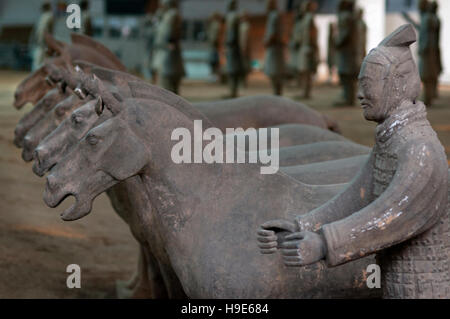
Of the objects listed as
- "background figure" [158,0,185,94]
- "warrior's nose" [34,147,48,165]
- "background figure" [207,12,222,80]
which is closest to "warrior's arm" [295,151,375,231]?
"warrior's nose" [34,147,48,165]

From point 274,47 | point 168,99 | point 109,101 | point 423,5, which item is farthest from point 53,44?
point 274,47

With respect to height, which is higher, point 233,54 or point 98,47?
point 98,47

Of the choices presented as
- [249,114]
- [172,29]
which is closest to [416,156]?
[249,114]

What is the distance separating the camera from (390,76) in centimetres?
214

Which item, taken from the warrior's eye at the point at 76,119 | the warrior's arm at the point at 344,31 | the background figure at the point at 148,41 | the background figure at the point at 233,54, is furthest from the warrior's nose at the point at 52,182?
the background figure at the point at 148,41

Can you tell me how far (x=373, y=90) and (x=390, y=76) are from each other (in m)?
0.06

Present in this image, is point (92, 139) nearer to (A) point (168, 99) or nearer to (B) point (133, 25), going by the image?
(A) point (168, 99)

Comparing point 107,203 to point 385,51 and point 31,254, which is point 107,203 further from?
point 385,51

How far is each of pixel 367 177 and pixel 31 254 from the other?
3.70m

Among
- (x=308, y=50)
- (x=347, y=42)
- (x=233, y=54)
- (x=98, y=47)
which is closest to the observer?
(x=98, y=47)

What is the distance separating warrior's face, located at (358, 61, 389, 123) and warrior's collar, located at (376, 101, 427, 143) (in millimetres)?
28

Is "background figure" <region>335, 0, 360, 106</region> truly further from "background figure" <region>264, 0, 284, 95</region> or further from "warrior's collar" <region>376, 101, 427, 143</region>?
"warrior's collar" <region>376, 101, 427, 143</region>

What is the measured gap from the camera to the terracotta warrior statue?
208 centimetres

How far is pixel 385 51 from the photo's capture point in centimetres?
215
